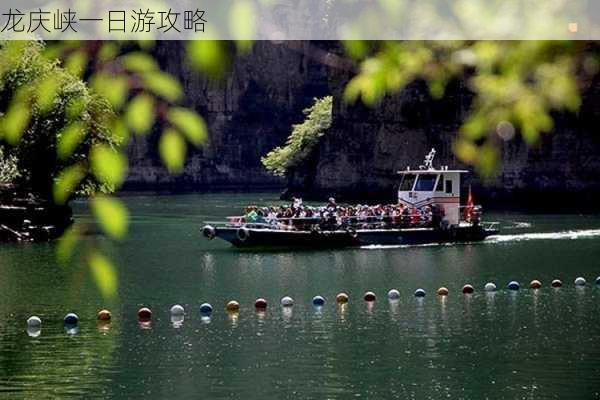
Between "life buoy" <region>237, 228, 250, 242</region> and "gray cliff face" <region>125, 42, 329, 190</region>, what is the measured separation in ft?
366

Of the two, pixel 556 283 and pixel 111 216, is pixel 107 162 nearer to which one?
pixel 111 216

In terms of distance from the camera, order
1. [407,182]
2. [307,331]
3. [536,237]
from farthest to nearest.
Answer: [536,237], [407,182], [307,331]

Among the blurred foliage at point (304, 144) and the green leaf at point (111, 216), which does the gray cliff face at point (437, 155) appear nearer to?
the blurred foliage at point (304, 144)

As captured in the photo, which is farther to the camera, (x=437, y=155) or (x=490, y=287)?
(x=437, y=155)

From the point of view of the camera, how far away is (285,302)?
31.8 meters

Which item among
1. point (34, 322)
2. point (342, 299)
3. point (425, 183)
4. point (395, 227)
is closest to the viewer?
point (34, 322)

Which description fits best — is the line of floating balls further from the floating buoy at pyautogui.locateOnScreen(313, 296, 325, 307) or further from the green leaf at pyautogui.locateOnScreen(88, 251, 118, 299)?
the green leaf at pyautogui.locateOnScreen(88, 251, 118, 299)

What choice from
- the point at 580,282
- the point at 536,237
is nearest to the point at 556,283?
the point at 580,282

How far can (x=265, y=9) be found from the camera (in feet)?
15.5

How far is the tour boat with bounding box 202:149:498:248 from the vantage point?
166 feet

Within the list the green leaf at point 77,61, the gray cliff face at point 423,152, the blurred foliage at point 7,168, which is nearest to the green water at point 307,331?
the blurred foliage at point 7,168

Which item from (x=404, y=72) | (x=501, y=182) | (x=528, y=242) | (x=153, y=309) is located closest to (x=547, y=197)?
(x=501, y=182)

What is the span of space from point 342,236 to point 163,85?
4757 centimetres

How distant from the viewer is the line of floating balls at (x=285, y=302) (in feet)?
93.4
